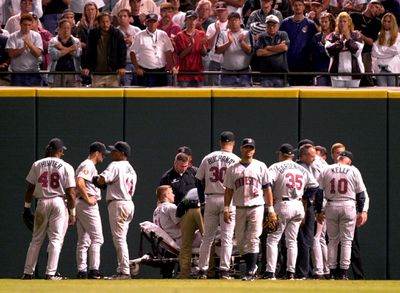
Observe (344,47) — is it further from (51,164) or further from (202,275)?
(51,164)

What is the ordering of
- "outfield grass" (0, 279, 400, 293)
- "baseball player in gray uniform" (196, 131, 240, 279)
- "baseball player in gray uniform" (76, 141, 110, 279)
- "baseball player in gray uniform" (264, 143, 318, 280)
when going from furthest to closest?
"baseball player in gray uniform" (76, 141, 110, 279)
"baseball player in gray uniform" (264, 143, 318, 280)
"baseball player in gray uniform" (196, 131, 240, 279)
"outfield grass" (0, 279, 400, 293)

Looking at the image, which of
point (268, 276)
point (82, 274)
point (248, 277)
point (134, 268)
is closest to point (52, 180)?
point (82, 274)

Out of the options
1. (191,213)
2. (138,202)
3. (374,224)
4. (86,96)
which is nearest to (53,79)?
(86,96)

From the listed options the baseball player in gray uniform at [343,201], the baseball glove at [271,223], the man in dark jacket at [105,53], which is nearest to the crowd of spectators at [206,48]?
the man in dark jacket at [105,53]

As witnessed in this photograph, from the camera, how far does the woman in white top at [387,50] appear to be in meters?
24.8

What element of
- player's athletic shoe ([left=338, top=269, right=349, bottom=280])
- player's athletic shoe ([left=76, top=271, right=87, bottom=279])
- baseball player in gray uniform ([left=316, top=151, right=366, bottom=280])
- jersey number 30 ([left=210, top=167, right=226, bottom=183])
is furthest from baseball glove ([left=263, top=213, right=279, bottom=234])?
player's athletic shoe ([left=76, top=271, right=87, bottom=279])

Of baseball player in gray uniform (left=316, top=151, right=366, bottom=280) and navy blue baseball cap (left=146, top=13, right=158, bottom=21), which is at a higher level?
navy blue baseball cap (left=146, top=13, right=158, bottom=21)

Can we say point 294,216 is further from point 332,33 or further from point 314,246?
point 332,33

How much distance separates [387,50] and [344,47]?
989mm

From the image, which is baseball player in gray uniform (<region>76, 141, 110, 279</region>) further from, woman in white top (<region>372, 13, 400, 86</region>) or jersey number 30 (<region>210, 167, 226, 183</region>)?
woman in white top (<region>372, 13, 400, 86</region>)

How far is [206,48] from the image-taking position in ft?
81.9

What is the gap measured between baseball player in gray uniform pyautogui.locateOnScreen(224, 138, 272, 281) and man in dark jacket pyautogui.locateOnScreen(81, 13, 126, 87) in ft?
13.4

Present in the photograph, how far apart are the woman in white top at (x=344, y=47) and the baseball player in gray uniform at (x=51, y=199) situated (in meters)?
5.37

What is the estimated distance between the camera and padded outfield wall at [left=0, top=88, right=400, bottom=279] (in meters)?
24.8
